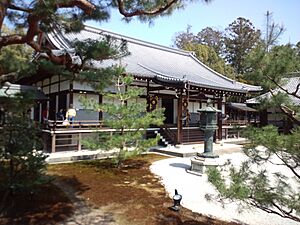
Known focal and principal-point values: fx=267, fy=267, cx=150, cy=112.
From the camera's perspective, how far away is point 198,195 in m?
6.45

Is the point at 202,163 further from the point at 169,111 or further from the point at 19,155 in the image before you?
the point at 169,111

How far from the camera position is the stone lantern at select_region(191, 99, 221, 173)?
8484 millimetres

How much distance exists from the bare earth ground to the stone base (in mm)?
1508

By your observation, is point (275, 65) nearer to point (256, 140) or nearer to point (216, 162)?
point (256, 140)

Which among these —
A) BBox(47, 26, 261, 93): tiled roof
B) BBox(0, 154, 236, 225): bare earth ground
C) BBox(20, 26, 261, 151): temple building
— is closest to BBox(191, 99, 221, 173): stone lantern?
BBox(0, 154, 236, 225): bare earth ground

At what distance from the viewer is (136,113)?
8648mm

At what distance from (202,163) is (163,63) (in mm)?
11150

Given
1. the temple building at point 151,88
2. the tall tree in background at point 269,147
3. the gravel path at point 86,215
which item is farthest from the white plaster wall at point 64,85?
the tall tree in background at point 269,147

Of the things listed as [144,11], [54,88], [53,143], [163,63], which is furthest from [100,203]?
[163,63]

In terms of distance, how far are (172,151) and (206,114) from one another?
3375 mm

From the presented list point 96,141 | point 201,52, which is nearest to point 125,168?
point 96,141

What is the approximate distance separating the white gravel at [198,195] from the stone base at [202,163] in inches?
12.6

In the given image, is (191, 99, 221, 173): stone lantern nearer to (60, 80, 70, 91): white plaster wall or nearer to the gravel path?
the gravel path

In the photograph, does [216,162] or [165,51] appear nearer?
[216,162]
